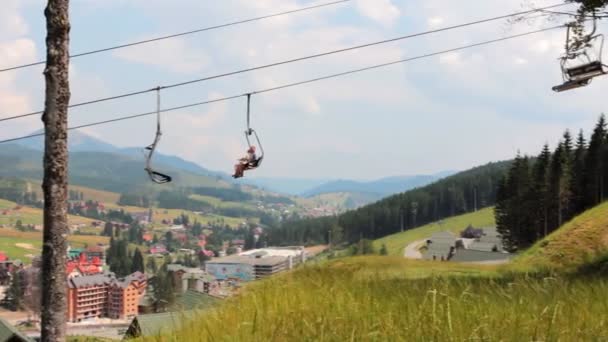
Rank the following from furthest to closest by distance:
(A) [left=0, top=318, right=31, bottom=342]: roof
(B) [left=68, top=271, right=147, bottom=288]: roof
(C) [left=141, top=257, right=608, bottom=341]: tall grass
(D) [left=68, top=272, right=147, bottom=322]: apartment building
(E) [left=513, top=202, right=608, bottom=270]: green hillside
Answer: (D) [left=68, top=272, right=147, bottom=322]: apartment building
(B) [left=68, top=271, right=147, bottom=288]: roof
(E) [left=513, top=202, right=608, bottom=270]: green hillside
(A) [left=0, top=318, right=31, bottom=342]: roof
(C) [left=141, top=257, right=608, bottom=341]: tall grass

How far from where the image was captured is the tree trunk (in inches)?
226

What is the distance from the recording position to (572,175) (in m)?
53.1

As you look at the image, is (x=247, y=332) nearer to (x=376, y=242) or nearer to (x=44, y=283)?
(x=44, y=283)

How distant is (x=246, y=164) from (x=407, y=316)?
470 cm

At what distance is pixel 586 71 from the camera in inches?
422

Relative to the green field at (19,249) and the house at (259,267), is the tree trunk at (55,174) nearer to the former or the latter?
the house at (259,267)

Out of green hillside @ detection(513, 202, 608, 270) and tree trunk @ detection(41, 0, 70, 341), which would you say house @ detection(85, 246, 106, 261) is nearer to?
green hillside @ detection(513, 202, 608, 270)

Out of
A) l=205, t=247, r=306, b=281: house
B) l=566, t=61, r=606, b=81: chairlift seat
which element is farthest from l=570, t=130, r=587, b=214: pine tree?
l=566, t=61, r=606, b=81: chairlift seat

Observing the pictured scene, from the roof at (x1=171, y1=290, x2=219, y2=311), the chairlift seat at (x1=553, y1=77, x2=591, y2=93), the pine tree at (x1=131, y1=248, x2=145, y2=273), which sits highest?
the chairlift seat at (x1=553, y1=77, x2=591, y2=93)

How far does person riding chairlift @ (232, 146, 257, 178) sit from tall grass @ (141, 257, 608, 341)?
8.82 ft

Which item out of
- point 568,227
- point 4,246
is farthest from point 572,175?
point 4,246

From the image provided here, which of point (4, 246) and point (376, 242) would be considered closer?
point (376, 242)

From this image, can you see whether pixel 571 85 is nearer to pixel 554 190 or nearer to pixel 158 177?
pixel 158 177

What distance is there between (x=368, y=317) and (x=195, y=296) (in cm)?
371
